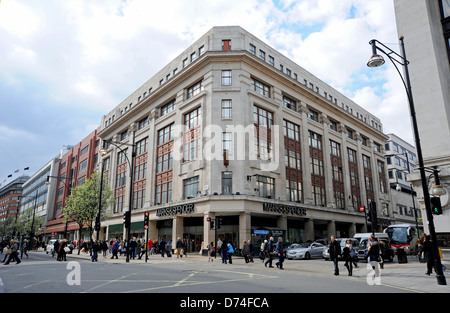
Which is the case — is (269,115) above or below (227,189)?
above

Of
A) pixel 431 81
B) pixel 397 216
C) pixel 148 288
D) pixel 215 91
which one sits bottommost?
pixel 148 288

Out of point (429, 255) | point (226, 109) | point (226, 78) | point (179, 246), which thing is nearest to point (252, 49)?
point (226, 78)

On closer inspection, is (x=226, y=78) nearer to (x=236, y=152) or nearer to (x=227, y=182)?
(x=236, y=152)

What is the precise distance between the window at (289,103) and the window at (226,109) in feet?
34.0

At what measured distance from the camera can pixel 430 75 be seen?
828 inches

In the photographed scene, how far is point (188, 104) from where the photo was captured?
39.8 metres

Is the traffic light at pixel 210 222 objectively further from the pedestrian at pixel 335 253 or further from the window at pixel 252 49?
the window at pixel 252 49

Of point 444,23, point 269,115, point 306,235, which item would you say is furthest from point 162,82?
point 444,23

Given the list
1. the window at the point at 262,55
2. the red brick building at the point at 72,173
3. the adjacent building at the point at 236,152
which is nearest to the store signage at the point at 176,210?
the adjacent building at the point at 236,152

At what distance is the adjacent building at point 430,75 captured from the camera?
66.1 feet

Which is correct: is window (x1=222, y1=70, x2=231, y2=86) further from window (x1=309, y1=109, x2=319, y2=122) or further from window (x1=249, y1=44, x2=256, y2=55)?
window (x1=309, y1=109, x2=319, y2=122)
